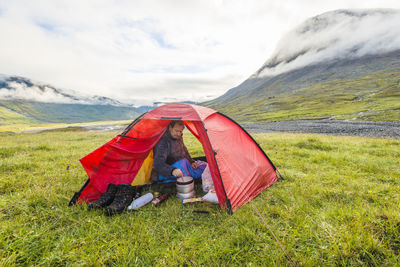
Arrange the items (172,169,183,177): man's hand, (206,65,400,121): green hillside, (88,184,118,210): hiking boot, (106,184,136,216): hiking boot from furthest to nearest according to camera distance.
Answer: (206,65,400,121): green hillside < (172,169,183,177): man's hand < (88,184,118,210): hiking boot < (106,184,136,216): hiking boot

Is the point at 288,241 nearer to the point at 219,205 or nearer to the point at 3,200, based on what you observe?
the point at 219,205

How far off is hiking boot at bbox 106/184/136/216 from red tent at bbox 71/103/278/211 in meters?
0.87

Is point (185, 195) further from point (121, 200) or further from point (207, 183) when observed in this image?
point (121, 200)

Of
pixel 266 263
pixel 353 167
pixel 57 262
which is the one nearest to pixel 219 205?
pixel 266 263

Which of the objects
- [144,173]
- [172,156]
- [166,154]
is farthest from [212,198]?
[144,173]

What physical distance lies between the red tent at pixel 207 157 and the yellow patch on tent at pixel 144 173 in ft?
0.50

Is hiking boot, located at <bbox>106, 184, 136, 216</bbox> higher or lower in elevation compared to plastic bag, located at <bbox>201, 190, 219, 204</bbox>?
higher

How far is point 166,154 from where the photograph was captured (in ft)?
19.0

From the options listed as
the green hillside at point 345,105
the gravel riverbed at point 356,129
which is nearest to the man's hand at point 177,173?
the gravel riverbed at point 356,129

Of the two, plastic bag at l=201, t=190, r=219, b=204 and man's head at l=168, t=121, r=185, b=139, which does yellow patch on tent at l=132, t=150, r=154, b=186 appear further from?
plastic bag at l=201, t=190, r=219, b=204

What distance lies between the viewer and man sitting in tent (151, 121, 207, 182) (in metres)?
5.66

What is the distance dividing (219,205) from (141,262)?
2239 mm

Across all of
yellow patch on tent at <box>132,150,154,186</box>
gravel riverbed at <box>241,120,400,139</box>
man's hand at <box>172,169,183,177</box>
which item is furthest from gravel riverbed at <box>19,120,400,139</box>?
man's hand at <box>172,169,183,177</box>

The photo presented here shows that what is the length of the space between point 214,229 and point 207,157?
1.66 m
